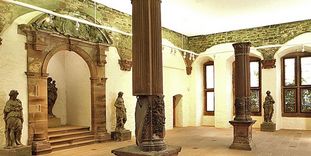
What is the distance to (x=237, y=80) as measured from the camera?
6848mm

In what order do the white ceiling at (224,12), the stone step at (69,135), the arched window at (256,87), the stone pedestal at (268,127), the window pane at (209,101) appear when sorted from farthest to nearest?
the window pane at (209,101) → the arched window at (256,87) → the stone pedestal at (268,127) → the white ceiling at (224,12) → the stone step at (69,135)

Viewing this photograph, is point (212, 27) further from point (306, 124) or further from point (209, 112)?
point (306, 124)

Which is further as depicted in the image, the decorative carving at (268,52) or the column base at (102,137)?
the decorative carving at (268,52)

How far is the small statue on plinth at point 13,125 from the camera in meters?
5.59

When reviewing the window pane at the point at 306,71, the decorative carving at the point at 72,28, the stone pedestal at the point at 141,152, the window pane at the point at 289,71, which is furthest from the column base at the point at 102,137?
the window pane at the point at 306,71

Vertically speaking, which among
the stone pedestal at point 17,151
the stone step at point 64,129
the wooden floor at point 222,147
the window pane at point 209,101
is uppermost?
the window pane at point 209,101

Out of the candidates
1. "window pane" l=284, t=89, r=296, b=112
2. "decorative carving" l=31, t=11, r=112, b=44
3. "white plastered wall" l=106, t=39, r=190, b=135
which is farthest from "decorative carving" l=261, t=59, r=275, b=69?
"decorative carving" l=31, t=11, r=112, b=44

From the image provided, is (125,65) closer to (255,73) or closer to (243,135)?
(243,135)

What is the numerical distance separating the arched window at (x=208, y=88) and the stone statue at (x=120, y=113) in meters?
5.55

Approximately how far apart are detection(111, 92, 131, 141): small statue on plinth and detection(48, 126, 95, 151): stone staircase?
702 millimetres

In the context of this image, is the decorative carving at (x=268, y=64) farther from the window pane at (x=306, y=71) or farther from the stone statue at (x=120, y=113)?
the stone statue at (x=120, y=113)

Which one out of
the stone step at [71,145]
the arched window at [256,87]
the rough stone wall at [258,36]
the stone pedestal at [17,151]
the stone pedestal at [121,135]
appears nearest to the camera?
the stone pedestal at [17,151]

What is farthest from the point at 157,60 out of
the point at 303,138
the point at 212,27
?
the point at 212,27

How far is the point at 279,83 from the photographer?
36.1 ft
